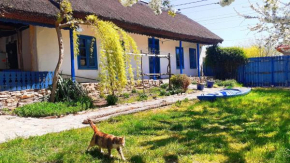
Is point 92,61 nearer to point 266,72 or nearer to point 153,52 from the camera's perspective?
point 153,52

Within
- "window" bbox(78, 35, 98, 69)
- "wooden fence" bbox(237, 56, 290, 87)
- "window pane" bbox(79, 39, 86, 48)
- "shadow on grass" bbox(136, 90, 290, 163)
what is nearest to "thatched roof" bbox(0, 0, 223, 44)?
"window" bbox(78, 35, 98, 69)

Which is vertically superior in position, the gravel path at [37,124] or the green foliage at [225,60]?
the green foliage at [225,60]

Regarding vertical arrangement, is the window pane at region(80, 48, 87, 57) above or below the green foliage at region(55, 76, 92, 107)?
above

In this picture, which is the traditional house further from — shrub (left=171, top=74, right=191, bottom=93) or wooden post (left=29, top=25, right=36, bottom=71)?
shrub (left=171, top=74, right=191, bottom=93)

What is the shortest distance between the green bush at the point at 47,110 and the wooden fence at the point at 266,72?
12.3m

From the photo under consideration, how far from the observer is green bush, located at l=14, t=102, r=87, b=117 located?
671 centimetres

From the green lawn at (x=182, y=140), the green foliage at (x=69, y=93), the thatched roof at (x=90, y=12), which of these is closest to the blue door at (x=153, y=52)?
the thatched roof at (x=90, y=12)

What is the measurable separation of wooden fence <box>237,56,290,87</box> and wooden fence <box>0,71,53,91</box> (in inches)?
498

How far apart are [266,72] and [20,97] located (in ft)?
45.5

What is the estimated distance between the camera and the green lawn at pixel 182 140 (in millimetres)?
3212

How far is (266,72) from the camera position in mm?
15289

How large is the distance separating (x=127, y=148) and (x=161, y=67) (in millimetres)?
12115

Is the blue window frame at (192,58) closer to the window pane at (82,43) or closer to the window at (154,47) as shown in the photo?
the window at (154,47)

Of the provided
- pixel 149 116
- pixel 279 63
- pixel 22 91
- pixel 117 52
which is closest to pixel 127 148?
pixel 149 116
